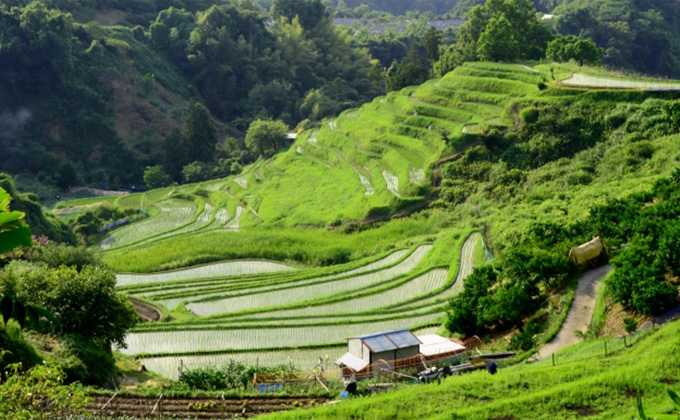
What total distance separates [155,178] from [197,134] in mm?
8369

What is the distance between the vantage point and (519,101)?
44.8 metres

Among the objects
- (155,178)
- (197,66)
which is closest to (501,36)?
(155,178)

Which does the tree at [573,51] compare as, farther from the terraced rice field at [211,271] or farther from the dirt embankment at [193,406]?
the dirt embankment at [193,406]

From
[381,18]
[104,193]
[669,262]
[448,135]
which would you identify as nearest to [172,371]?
[669,262]

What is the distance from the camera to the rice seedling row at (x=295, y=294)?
32062mm

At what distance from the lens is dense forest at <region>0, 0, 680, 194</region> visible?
74375 millimetres

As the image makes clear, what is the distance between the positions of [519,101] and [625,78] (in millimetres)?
7234

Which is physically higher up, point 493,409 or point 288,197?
point 493,409

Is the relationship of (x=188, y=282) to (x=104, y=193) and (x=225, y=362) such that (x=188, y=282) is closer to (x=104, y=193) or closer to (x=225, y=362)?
(x=225, y=362)

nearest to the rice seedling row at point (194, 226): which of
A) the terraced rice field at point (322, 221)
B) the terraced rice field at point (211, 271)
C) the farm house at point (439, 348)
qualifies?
the terraced rice field at point (322, 221)

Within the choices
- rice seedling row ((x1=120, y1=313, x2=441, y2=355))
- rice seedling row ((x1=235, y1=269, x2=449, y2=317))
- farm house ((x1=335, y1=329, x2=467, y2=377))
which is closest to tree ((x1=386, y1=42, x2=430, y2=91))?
rice seedling row ((x1=235, y1=269, x2=449, y2=317))

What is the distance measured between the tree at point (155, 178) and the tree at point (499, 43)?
3700 cm

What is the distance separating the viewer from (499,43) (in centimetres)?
5825

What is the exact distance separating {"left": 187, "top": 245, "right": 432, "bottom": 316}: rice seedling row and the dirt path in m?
13.6
